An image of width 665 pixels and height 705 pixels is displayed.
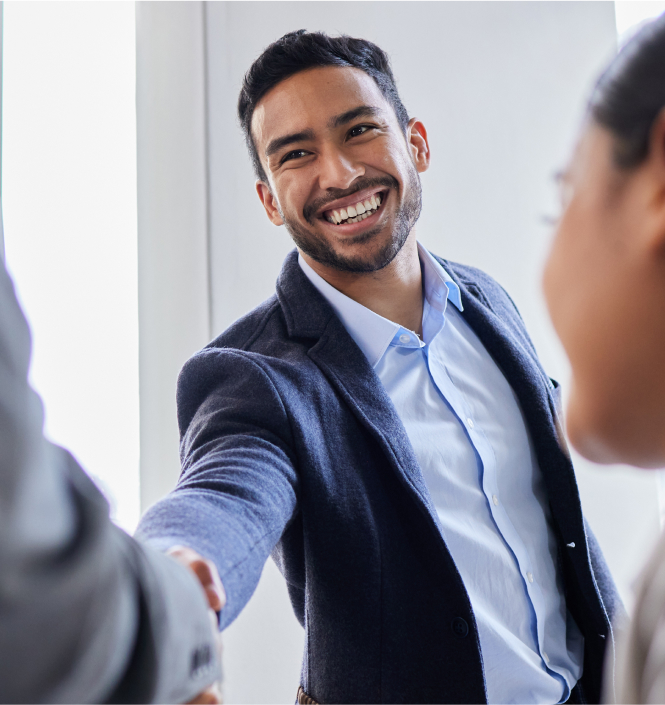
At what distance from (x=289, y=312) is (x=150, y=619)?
3.05 ft

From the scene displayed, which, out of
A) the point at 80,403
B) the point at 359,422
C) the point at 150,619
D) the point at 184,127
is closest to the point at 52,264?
the point at 80,403

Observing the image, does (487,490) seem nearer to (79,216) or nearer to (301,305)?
(301,305)

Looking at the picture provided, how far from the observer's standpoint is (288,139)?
4.69 ft

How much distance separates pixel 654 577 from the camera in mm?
507

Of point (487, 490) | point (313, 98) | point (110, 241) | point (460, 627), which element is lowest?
point (460, 627)

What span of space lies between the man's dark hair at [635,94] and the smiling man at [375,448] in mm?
552

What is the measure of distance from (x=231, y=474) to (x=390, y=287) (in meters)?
0.74

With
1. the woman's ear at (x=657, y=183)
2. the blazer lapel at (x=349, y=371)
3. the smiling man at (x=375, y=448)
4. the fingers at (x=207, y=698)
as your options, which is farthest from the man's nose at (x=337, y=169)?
the fingers at (x=207, y=698)

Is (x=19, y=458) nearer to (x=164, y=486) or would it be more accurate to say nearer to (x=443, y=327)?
(x=443, y=327)

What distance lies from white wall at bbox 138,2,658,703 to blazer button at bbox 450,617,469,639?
3.97 ft

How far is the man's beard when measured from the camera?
4.60ft

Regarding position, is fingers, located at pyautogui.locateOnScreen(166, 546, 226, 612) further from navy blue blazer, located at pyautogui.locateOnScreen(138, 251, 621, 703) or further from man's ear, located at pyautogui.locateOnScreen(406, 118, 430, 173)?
man's ear, located at pyautogui.locateOnScreen(406, 118, 430, 173)

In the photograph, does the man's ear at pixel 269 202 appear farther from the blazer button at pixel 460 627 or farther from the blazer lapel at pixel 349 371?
the blazer button at pixel 460 627

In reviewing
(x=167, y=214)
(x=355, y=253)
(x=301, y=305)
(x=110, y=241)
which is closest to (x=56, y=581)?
(x=301, y=305)
